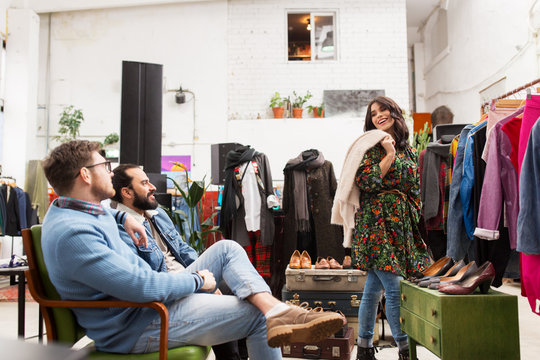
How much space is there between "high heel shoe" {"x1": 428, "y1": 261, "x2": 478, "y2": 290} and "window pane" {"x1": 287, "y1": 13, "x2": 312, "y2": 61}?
7660mm

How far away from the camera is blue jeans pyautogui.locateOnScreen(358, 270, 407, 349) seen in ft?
8.45

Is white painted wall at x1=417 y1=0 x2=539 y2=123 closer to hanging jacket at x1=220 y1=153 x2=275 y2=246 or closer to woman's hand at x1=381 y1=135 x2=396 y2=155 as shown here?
hanging jacket at x1=220 y1=153 x2=275 y2=246

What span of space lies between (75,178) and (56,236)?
28 cm

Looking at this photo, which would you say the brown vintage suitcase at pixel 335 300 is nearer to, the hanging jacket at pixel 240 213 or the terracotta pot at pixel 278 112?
the hanging jacket at pixel 240 213

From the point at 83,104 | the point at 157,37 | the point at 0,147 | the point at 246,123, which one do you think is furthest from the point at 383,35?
the point at 0,147

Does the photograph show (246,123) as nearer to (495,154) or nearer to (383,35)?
(383,35)

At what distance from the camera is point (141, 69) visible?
4.16 metres

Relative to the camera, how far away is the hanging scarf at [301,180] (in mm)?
4660

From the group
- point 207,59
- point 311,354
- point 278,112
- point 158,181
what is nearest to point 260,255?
point 158,181

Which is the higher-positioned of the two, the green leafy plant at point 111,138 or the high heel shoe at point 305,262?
the green leafy plant at point 111,138

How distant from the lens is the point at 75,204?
1662mm

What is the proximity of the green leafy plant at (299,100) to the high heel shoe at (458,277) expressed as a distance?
22.4 feet

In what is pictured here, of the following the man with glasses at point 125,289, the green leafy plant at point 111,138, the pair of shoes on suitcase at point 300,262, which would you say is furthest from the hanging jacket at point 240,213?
the green leafy plant at point 111,138

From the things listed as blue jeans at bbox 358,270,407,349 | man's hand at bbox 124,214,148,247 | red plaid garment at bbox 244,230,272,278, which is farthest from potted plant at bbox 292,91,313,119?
man's hand at bbox 124,214,148,247
